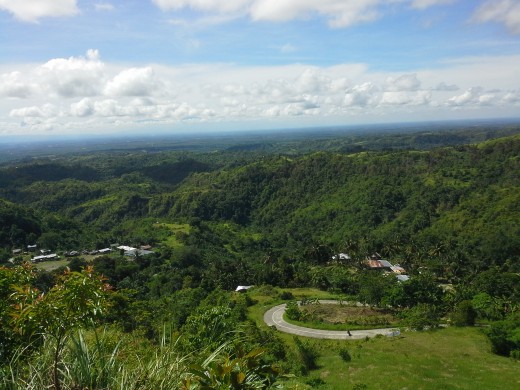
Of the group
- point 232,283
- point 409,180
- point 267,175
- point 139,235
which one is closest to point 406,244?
point 232,283

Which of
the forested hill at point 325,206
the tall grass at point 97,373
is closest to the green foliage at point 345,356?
the tall grass at point 97,373

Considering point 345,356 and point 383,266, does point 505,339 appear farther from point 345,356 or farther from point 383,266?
point 383,266

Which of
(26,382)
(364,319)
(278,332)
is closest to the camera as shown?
(26,382)

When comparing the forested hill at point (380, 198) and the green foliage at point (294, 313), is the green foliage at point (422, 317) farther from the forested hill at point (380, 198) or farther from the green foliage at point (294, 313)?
the forested hill at point (380, 198)

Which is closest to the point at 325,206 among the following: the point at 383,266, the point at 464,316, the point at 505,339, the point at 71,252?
the point at 383,266

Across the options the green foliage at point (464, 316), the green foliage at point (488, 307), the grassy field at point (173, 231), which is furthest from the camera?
the grassy field at point (173, 231)

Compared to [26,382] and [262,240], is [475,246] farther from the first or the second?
[26,382]

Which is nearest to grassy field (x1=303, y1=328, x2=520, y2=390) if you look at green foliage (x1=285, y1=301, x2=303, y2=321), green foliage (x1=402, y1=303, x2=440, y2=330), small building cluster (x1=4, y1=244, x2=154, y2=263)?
green foliage (x1=402, y1=303, x2=440, y2=330)
